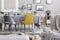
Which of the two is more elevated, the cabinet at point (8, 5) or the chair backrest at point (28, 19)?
the cabinet at point (8, 5)

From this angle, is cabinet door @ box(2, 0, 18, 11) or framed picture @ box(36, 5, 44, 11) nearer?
cabinet door @ box(2, 0, 18, 11)

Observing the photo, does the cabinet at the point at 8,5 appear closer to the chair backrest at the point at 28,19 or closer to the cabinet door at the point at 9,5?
the cabinet door at the point at 9,5

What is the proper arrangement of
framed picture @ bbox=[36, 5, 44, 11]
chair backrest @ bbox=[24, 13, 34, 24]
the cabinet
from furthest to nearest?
framed picture @ bbox=[36, 5, 44, 11], the cabinet, chair backrest @ bbox=[24, 13, 34, 24]

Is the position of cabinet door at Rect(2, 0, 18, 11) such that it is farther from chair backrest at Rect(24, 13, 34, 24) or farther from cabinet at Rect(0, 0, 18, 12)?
chair backrest at Rect(24, 13, 34, 24)

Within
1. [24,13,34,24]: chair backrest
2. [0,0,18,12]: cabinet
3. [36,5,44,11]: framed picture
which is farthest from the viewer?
[36,5,44,11]: framed picture

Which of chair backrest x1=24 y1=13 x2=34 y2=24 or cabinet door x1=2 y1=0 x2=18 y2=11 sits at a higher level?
cabinet door x1=2 y1=0 x2=18 y2=11

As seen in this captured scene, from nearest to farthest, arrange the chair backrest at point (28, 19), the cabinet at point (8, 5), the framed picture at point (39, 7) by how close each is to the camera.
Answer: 1. the chair backrest at point (28, 19)
2. the cabinet at point (8, 5)
3. the framed picture at point (39, 7)

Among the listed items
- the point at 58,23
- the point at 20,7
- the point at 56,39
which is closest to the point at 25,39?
the point at 56,39

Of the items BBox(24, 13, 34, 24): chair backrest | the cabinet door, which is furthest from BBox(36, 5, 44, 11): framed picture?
BBox(24, 13, 34, 24): chair backrest

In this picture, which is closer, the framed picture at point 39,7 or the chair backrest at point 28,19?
the chair backrest at point 28,19

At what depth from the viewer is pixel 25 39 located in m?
2.23

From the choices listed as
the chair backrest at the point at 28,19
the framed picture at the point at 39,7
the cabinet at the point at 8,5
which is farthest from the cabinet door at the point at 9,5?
the chair backrest at the point at 28,19

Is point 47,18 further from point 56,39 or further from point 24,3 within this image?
point 24,3

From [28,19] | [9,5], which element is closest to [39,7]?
[9,5]
